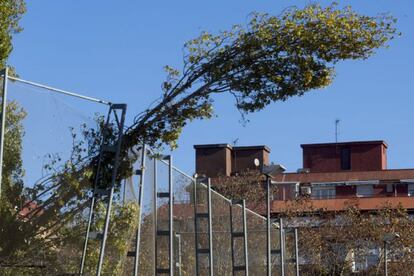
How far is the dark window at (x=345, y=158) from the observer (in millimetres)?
93875

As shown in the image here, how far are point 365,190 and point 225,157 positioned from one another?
13.1 meters

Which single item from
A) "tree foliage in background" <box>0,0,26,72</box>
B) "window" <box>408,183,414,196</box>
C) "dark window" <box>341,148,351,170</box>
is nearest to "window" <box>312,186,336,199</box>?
"window" <box>408,183,414,196</box>

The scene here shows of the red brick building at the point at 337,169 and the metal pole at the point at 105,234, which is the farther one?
the red brick building at the point at 337,169

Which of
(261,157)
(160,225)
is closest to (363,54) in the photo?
(160,225)

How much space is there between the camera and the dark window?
308 ft

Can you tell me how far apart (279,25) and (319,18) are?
483 millimetres

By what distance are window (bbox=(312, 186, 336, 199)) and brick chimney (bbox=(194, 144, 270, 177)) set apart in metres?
5.45

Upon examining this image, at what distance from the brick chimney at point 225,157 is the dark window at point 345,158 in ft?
27.7

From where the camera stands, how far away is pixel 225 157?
87188 mm

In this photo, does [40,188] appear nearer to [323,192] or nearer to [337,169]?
[323,192]

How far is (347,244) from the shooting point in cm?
4053

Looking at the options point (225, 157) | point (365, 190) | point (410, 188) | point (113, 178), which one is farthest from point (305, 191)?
point (113, 178)

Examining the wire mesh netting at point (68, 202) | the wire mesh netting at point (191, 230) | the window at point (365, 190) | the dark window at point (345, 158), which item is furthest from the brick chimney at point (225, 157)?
the wire mesh netting at point (68, 202)

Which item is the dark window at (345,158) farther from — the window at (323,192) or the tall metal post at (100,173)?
the tall metal post at (100,173)
